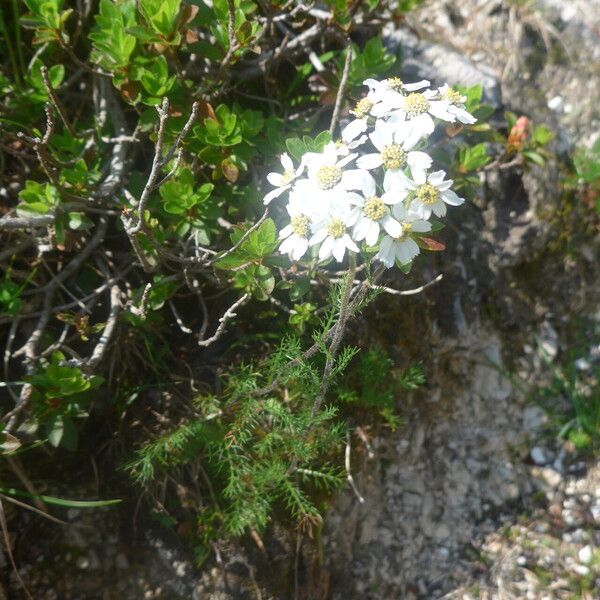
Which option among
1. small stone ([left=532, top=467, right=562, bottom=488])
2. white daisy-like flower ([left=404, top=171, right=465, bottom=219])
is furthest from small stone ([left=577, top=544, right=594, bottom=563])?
white daisy-like flower ([left=404, top=171, right=465, bottom=219])

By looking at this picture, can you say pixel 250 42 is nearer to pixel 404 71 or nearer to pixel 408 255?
pixel 408 255

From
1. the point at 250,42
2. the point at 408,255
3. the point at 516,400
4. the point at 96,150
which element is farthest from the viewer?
the point at 516,400

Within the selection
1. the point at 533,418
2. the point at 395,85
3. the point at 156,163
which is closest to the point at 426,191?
the point at 395,85

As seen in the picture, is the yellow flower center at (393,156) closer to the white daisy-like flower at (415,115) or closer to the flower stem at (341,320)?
the white daisy-like flower at (415,115)

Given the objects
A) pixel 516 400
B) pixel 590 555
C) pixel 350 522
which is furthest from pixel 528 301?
pixel 350 522

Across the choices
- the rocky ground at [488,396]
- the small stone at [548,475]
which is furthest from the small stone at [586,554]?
the small stone at [548,475]

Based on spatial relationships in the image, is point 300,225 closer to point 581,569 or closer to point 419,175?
point 419,175
